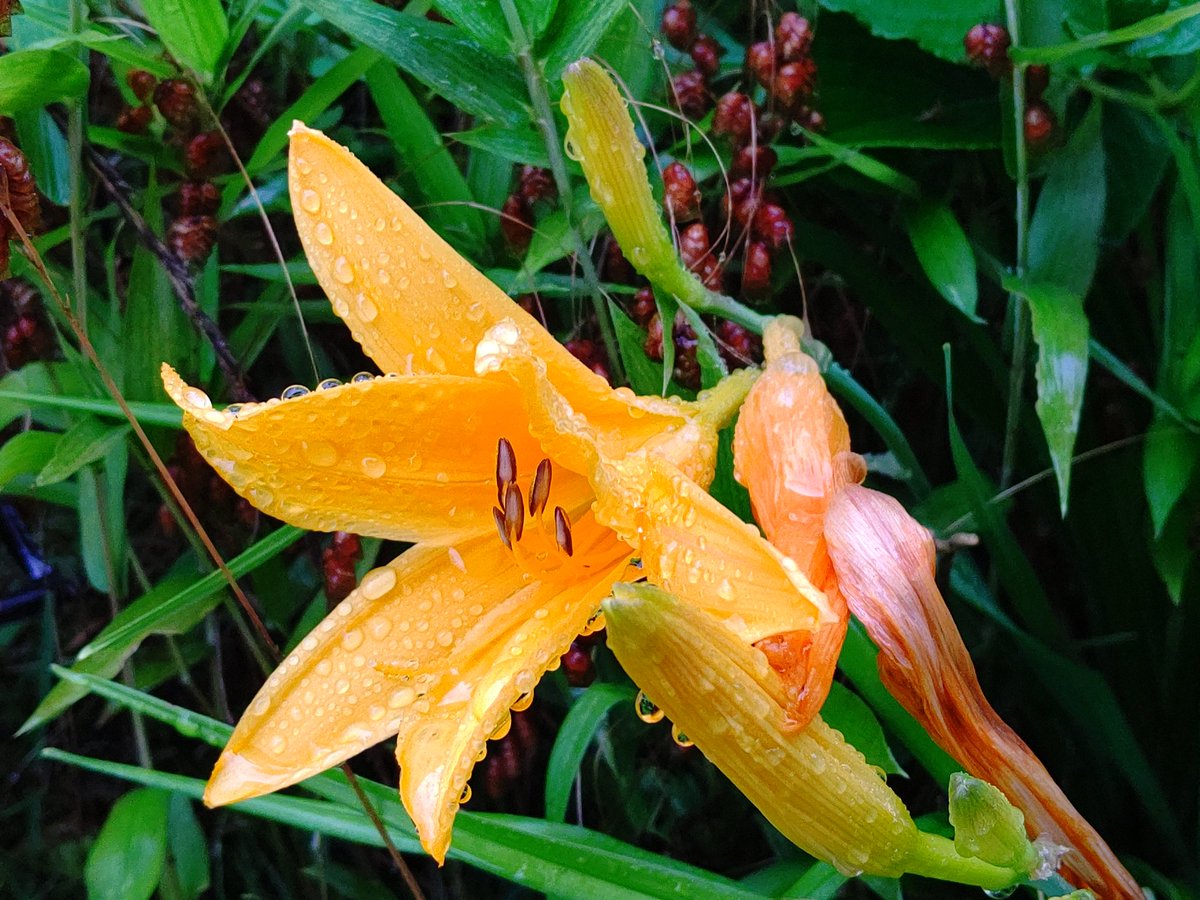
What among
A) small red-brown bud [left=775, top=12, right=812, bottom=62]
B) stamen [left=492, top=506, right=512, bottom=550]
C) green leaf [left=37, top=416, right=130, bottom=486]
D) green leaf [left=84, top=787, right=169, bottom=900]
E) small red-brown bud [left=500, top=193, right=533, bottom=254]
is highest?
small red-brown bud [left=775, top=12, right=812, bottom=62]

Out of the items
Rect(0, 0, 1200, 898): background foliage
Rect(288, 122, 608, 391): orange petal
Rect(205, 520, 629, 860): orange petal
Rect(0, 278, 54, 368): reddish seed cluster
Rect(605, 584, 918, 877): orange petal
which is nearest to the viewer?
Rect(605, 584, 918, 877): orange petal

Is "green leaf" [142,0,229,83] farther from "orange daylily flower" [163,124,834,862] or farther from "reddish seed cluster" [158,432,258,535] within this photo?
"reddish seed cluster" [158,432,258,535]

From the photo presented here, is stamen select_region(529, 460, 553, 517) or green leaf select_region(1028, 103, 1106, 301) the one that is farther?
green leaf select_region(1028, 103, 1106, 301)

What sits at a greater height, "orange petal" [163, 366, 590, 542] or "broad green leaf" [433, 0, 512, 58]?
"broad green leaf" [433, 0, 512, 58]

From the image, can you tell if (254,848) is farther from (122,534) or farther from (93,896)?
(122,534)

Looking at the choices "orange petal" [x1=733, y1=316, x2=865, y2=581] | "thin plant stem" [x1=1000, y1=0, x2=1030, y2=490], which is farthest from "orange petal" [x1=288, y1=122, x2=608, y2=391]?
"thin plant stem" [x1=1000, y1=0, x2=1030, y2=490]

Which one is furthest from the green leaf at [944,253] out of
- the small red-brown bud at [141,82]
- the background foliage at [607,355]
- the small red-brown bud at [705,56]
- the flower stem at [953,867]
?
the small red-brown bud at [141,82]

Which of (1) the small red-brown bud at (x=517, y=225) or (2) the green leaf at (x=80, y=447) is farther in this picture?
(1) the small red-brown bud at (x=517, y=225)

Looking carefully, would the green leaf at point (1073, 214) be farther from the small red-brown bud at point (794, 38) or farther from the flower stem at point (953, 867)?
the flower stem at point (953, 867)

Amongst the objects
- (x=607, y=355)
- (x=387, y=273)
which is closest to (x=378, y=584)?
(x=387, y=273)
